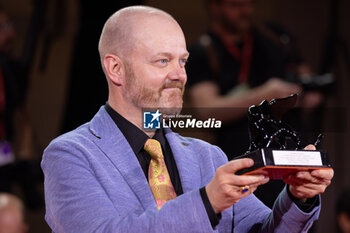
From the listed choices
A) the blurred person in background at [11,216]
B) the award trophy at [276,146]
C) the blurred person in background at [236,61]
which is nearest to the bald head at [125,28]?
the award trophy at [276,146]

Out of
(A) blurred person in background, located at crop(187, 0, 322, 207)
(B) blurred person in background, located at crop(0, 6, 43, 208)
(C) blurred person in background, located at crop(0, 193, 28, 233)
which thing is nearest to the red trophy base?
(A) blurred person in background, located at crop(187, 0, 322, 207)

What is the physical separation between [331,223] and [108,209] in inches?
76.4

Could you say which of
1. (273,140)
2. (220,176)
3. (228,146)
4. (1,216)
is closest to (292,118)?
(228,146)

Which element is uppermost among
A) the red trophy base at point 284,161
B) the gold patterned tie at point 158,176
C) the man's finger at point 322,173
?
the red trophy base at point 284,161

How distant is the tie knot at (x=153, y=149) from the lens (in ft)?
4.73

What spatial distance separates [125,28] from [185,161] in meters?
0.38

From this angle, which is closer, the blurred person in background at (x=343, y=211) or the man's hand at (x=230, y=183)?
the man's hand at (x=230, y=183)

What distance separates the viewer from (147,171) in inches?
56.3

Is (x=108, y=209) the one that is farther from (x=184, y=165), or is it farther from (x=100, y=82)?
(x=100, y=82)

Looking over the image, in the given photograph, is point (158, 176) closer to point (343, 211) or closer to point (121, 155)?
point (121, 155)

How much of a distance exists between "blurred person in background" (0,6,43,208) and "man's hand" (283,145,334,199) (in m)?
2.03

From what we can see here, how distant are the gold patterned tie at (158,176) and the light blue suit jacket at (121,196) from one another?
4cm

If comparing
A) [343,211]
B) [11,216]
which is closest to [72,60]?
[11,216]

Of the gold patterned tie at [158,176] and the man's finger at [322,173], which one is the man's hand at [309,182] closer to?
the man's finger at [322,173]
